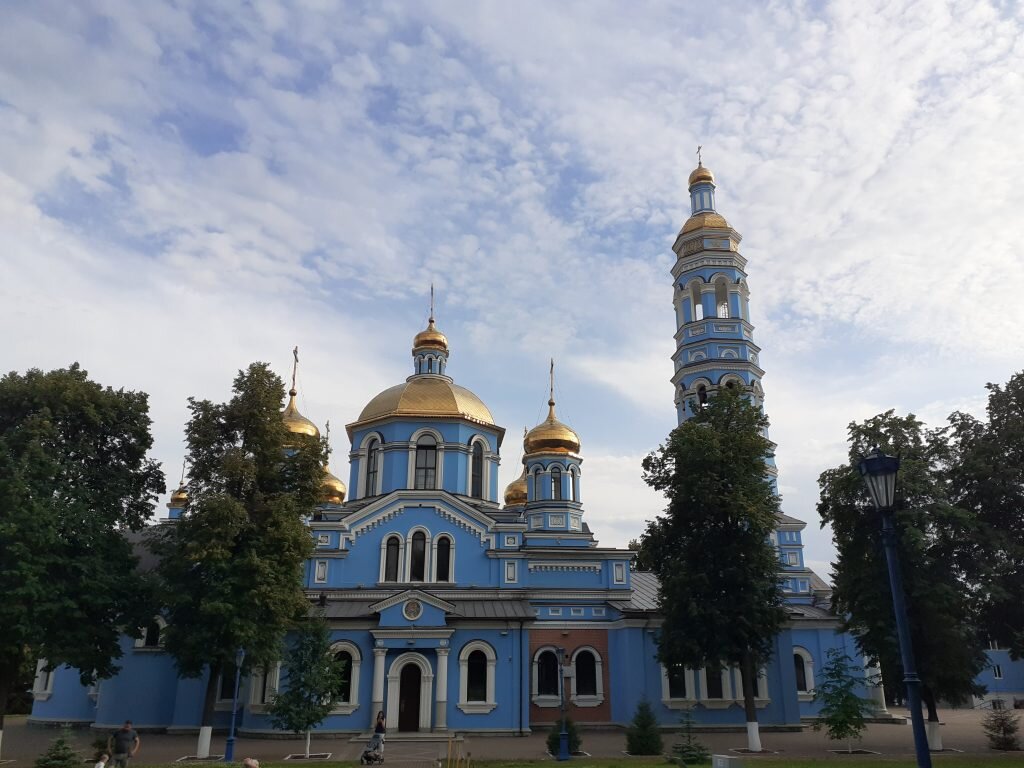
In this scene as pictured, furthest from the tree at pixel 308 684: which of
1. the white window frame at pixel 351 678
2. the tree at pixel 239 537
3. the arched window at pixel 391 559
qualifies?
the arched window at pixel 391 559

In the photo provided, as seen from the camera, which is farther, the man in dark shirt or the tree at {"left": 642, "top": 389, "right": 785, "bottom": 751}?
the tree at {"left": 642, "top": 389, "right": 785, "bottom": 751}

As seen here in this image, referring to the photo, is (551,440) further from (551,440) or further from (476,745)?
(476,745)

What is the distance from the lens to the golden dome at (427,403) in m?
32.1

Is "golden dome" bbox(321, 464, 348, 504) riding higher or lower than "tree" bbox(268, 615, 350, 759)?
higher

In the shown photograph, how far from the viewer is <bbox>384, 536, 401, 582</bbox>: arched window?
28766mm

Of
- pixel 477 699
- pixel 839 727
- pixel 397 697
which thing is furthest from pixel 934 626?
pixel 397 697

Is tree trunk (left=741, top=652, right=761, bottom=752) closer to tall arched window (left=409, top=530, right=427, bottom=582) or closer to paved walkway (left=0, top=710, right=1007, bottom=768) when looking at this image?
paved walkway (left=0, top=710, right=1007, bottom=768)

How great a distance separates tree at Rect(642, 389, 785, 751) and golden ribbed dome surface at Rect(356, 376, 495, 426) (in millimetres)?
10295

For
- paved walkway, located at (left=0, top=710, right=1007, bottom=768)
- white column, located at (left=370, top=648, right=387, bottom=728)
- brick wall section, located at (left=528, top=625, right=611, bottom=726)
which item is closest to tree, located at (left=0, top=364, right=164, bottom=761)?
paved walkway, located at (left=0, top=710, right=1007, bottom=768)

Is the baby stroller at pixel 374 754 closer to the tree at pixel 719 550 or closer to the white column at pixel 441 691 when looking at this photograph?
the white column at pixel 441 691

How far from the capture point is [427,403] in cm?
3238

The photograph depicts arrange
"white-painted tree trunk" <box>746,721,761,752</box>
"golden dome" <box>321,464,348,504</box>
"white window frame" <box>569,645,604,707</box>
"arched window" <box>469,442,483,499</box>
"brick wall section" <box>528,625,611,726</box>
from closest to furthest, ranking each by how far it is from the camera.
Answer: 1. "white-painted tree trunk" <box>746,721,761,752</box>
2. "brick wall section" <box>528,625,611,726</box>
3. "white window frame" <box>569,645,604,707</box>
4. "arched window" <box>469,442,483,499</box>
5. "golden dome" <box>321,464,348,504</box>

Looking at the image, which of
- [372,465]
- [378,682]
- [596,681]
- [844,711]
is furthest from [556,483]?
[844,711]

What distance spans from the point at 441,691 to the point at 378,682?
6.65 feet
